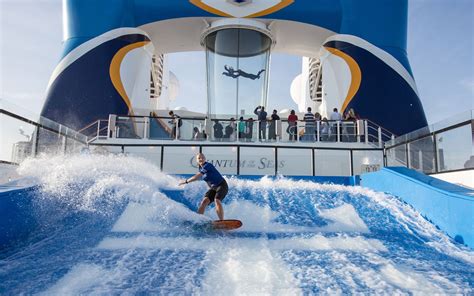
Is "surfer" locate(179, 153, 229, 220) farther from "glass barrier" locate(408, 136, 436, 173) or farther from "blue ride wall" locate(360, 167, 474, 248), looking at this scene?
"glass barrier" locate(408, 136, 436, 173)

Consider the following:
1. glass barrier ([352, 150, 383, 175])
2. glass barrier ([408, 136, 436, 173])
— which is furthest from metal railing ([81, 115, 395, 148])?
glass barrier ([408, 136, 436, 173])

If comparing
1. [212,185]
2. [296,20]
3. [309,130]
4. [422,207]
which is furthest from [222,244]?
[296,20]

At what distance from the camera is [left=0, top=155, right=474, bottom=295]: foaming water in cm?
382

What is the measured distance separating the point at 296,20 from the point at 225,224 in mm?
13780

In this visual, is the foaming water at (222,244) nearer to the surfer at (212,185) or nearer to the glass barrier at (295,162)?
the surfer at (212,185)

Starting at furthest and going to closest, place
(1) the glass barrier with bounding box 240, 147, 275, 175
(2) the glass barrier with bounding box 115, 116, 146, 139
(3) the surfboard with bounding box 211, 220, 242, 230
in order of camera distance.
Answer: (2) the glass barrier with bounding box 115, 116, 146, 139 < (1) the glass barrier with bounding box 240, 147, 275, 175 < (3) the surfboard with bounding box 211, 220, 242, 230

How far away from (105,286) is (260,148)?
9.32 metres

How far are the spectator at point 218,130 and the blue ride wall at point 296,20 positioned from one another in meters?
4.50

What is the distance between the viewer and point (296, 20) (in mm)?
17562

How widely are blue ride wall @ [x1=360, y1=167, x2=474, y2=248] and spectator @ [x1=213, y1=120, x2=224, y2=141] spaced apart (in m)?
6.55

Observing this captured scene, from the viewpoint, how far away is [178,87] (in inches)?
1261

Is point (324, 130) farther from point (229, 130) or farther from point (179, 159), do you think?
point (179, 159)

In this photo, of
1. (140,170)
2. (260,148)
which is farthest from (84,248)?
(260,148)

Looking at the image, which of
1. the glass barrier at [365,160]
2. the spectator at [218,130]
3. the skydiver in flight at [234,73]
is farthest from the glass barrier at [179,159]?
the skydiver in flight at [234,73]
